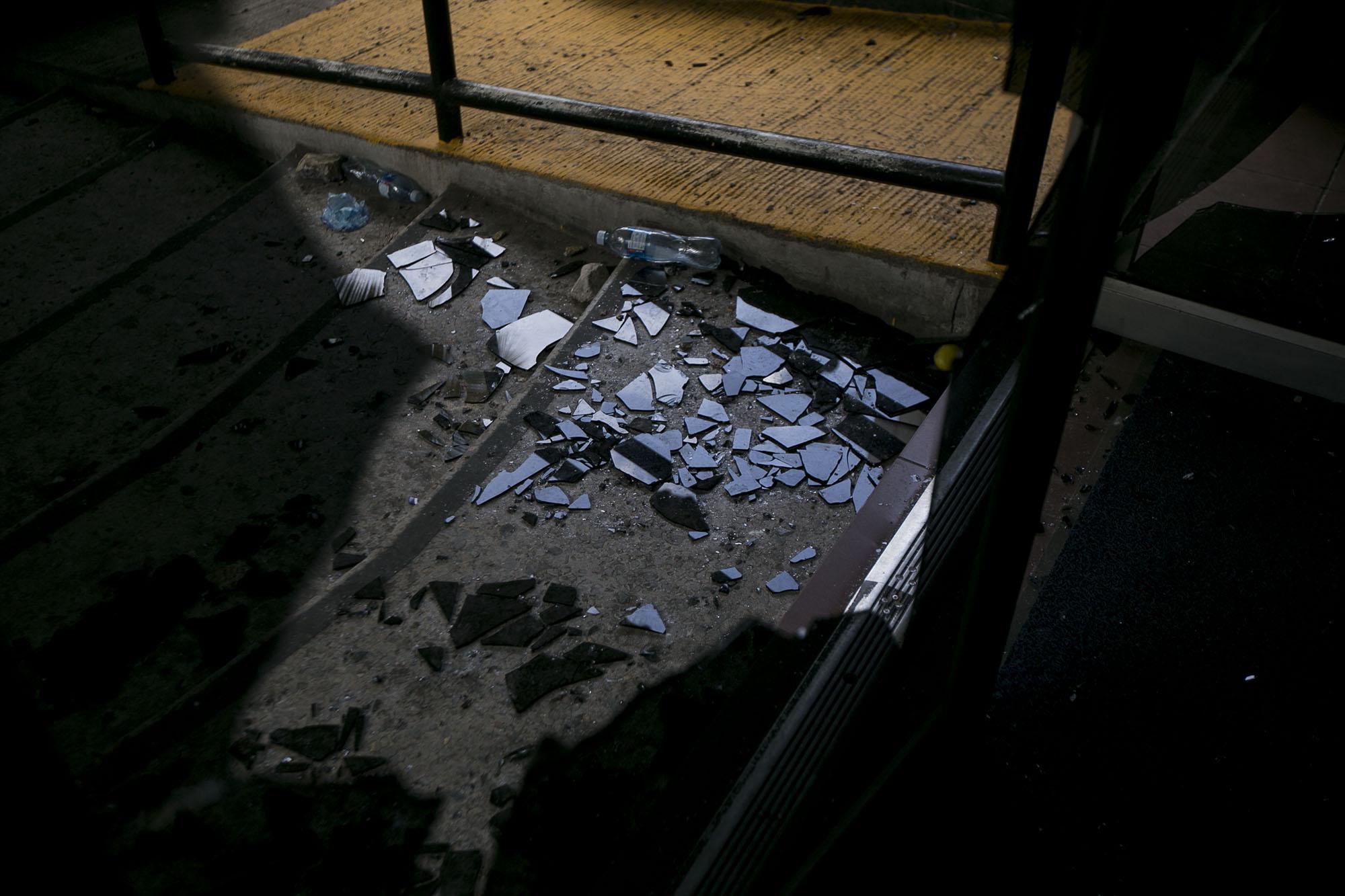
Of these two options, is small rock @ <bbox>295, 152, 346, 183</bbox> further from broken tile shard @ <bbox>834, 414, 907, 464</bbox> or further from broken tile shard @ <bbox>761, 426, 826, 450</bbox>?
broken tile shard @ <bbox>834, 414, 907, 464</bbox>

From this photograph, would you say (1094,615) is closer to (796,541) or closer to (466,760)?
(796,541)

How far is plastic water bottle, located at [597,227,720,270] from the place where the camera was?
2.57 meters

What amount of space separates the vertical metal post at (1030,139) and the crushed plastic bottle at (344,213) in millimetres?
1965

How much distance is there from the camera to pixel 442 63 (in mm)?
2775

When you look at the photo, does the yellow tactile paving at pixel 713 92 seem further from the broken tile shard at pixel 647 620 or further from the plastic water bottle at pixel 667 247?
the broken tile shard at pixel 647 620

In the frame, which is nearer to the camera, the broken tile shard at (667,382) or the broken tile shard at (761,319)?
the broken tile shard at (667,382)

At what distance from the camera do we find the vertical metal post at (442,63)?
2.67 m

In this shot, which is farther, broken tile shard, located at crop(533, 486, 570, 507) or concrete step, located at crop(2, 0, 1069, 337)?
concrete step, located at crop(2, 0, 1069, 337)

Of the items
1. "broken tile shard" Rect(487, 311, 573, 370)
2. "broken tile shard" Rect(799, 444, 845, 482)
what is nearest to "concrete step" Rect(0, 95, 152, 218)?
"broken tile shard" Rect(487, 311, 573, 370)

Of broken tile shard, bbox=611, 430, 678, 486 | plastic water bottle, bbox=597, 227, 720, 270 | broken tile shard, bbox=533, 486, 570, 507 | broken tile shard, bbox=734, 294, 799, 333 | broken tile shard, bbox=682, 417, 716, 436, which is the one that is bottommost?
broken tile shard, bbox=533, 486, 570, 507

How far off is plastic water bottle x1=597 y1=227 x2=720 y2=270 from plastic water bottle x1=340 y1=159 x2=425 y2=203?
0.82 metres

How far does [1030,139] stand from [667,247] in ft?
3.23

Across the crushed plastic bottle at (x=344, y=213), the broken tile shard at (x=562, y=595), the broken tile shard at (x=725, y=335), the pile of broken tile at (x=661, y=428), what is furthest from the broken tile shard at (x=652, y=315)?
the crushed plastic bottle at (x=344, y=213)

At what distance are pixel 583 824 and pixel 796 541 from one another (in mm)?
726
